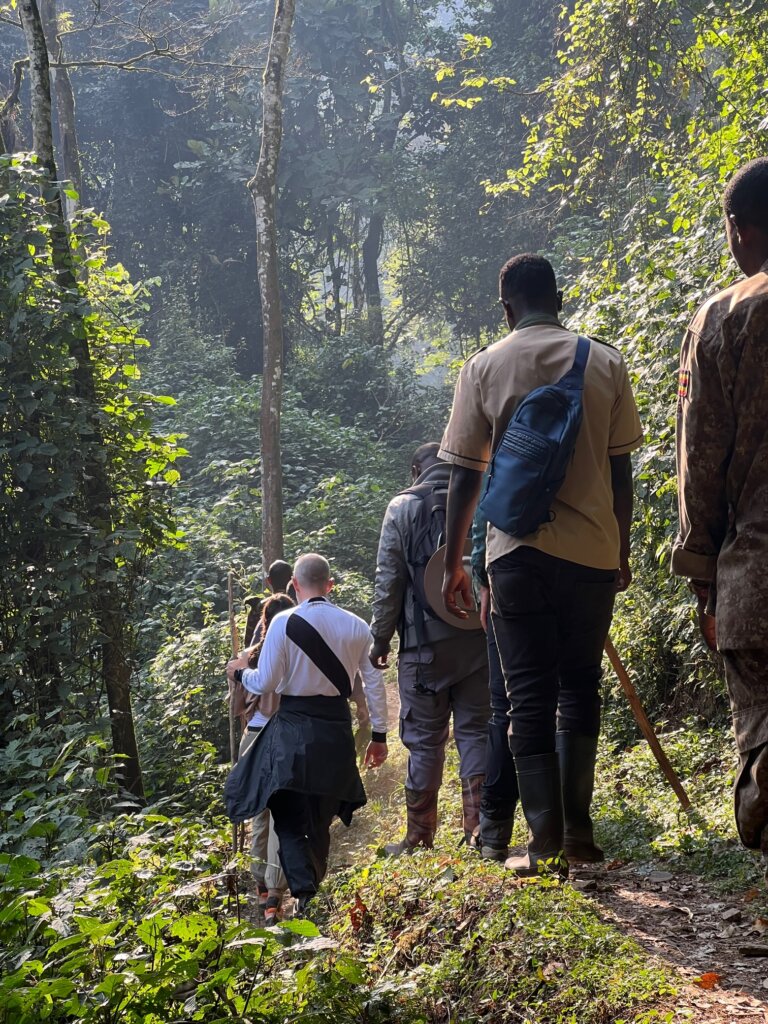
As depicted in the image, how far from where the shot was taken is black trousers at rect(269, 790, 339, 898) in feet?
18.9

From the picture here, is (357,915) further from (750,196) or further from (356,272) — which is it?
(356,272)

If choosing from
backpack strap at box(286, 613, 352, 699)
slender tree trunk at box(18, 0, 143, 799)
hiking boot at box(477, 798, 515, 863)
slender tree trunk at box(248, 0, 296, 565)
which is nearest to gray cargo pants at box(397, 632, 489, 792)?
backpack strap at box(286, 613, 352, 699)

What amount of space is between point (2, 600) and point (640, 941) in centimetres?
600

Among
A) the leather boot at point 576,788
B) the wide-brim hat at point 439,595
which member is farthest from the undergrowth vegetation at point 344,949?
the wide-brim hat at point 439,595

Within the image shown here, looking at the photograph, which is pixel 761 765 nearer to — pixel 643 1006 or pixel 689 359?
pixel 643 1006

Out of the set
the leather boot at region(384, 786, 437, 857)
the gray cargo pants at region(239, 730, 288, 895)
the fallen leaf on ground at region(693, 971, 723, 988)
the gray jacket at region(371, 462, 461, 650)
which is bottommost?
the gray cargo pants at region(239, 730, 288, 895)

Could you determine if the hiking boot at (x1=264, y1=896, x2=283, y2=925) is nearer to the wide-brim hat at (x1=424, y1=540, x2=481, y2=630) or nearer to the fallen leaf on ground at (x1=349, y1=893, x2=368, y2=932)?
the wide-brim hat at (x1=424, y1=540, x2=481, y2=630)

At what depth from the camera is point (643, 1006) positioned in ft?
9.98

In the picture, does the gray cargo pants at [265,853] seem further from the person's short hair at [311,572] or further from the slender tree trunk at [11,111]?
the slender tree trunk at [11,111]

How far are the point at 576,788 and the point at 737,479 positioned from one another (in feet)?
6.30

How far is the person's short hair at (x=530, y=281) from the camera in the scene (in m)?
4.48

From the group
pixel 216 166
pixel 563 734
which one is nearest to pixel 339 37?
pixel 216 166

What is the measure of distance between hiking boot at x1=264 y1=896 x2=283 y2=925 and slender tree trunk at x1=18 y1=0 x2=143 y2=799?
2.15m

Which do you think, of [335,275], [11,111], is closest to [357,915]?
[11,111]
